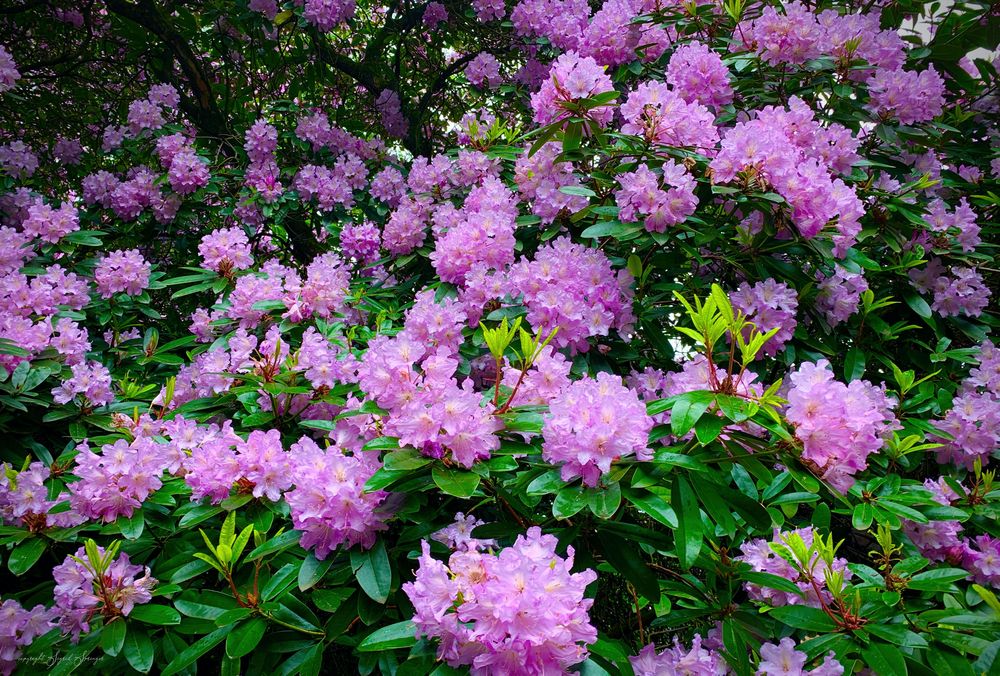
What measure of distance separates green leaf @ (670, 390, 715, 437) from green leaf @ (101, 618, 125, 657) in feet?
3.88

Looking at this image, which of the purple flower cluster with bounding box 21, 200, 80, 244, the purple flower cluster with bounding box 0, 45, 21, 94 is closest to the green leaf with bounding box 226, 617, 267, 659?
the purple flower cluster with bounding box 21, 200, 80, 244

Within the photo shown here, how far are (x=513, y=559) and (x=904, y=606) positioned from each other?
2.70 feet

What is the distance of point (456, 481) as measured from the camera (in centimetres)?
119

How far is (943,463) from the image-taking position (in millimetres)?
1997

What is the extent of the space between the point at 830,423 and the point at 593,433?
1.30ft

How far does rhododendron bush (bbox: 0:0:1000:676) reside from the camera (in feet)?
3.96

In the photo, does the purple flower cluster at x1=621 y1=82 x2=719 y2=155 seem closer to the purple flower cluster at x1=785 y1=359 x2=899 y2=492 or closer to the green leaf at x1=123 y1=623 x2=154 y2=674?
the purple flower cluster at x1=785 y1=359 x2=899 y2=492

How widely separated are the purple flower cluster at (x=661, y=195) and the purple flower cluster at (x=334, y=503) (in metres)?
1.03

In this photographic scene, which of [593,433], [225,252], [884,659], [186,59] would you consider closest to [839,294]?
[884,659]

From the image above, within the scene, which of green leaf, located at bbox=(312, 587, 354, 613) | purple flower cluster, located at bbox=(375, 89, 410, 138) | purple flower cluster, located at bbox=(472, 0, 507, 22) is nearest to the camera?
green leaf, located at bbox=(312, 587, 354, 613)

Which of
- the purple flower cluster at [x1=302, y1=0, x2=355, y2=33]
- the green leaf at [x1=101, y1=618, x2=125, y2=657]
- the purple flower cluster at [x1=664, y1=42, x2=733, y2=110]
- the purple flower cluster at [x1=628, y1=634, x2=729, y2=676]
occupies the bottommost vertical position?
the purple flower cluster at [x1=628, y1=634, x2=729, y2=676]

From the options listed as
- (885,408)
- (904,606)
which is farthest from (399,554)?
(885,408)

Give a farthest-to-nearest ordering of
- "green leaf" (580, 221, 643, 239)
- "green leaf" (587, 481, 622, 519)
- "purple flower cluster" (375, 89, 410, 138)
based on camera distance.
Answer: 1. "purple flower cluster" (375, 89, 410, 138)
2. "green leaf" (580, 221, 643, 239)
3. "green leaf" (587, 481, 622, 519)

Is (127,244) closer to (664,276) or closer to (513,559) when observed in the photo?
(664,276)
